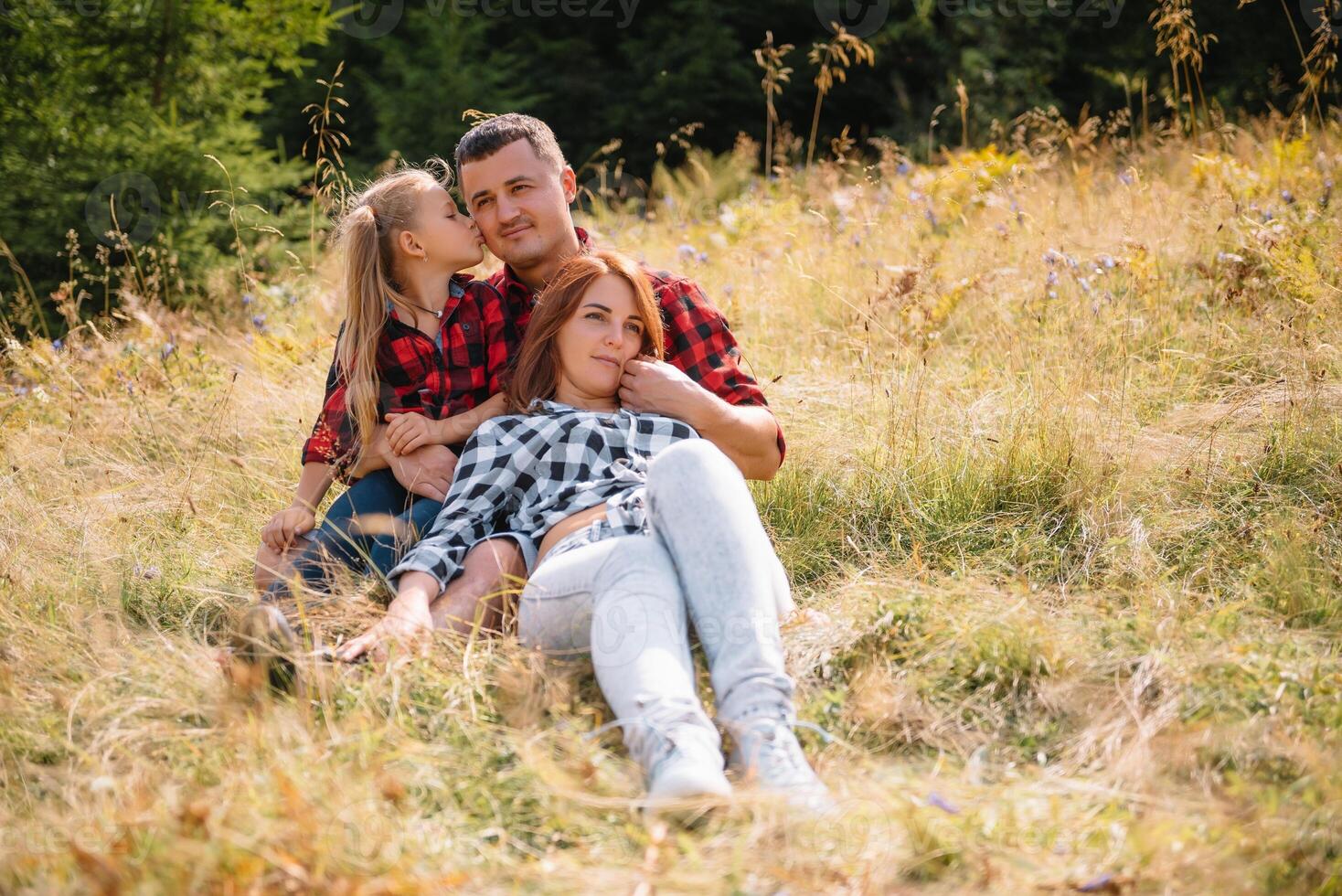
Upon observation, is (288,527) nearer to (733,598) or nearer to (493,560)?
(493,560)

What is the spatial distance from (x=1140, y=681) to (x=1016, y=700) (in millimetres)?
242

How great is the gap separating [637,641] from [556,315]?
1.00 metres

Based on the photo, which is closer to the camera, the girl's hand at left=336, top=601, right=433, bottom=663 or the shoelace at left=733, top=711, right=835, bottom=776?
the shoelace at left=733, top=711, right=835, bottom=776

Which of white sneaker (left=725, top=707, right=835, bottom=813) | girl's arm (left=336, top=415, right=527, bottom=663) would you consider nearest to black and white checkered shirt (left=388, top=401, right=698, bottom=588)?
girl's arm (left=336, top=415, right=527, bottom=663)

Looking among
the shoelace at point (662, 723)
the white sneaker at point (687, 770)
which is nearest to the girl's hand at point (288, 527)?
the shoelace at point (662, 723)

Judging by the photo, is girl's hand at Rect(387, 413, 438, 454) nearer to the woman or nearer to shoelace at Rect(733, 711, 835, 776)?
the woman

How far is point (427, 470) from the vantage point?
2.77m

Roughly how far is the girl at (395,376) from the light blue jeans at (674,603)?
2.11 ft

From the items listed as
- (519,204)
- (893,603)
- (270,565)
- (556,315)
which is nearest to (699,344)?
(556,315)

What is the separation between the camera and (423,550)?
2.45 m

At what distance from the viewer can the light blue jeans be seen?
1.96 meters

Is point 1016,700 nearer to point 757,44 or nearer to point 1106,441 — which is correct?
point 1106,441

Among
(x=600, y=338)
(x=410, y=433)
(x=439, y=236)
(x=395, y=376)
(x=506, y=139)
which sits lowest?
(x=410, y=433)

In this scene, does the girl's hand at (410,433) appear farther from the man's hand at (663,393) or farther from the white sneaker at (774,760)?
the white sneaker at (774,760)
